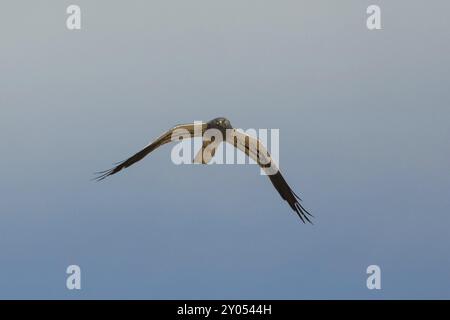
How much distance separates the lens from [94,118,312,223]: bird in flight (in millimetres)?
15766

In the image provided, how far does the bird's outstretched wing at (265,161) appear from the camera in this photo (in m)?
16.1

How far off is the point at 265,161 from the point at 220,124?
58.0 inches

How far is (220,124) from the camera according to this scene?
51.7 feet

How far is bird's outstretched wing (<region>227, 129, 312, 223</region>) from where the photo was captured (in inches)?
633

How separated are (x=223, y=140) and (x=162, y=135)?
1341 mm

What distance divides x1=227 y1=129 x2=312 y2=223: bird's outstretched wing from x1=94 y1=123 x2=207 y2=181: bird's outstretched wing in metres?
0.71

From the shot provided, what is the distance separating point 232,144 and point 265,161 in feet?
2.68

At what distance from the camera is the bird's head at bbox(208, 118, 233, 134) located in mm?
15734

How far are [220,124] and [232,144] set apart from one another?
810 millimetres

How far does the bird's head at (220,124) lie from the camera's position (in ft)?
51.6

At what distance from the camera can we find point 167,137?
15.9 metres
